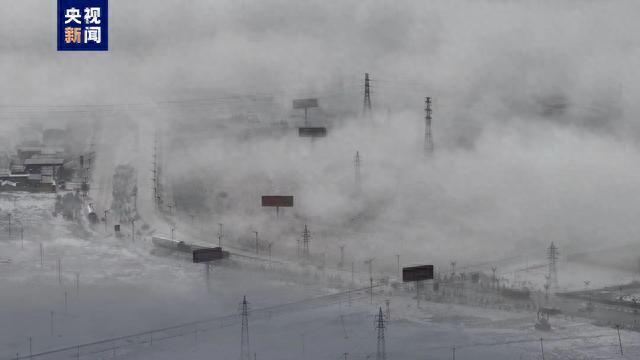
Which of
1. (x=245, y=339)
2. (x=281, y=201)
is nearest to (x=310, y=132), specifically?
(x=281, y=201)

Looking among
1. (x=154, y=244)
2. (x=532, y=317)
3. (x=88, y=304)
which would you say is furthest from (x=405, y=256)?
(x=88, y=304)

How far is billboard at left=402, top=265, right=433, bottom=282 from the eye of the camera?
2373 inches

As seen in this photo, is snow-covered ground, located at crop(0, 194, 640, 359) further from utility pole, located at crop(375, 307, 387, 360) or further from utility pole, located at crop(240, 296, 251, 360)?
utility pole, located at crop(375, 307, 387, 360)

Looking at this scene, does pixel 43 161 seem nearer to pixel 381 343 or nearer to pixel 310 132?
pixel 310 132

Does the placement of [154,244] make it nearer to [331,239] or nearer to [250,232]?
[250,232]

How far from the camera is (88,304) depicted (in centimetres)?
5556

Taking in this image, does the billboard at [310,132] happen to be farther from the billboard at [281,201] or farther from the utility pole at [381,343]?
the utility pole at [381,343]

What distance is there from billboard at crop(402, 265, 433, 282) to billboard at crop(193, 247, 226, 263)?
16.8 metres

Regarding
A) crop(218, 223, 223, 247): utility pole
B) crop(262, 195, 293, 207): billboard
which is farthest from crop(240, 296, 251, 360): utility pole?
crop(262, 195, 293, 207): billboard

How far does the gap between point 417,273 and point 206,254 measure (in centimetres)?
1862

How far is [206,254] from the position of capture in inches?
2581

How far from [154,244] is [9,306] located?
19.9 m

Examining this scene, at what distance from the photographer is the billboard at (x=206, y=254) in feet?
214

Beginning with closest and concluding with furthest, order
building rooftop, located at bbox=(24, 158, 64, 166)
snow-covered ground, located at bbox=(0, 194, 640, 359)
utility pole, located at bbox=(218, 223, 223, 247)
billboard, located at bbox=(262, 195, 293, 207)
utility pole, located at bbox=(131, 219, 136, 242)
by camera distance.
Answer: snow-covered ground, located at bbox=(0, 194, 640, 359) < utility pole, located at bbox=(218, 223, 223, 247) < utility pole, located at bbox=(131, 219, 136, 242) < billboard, located at bbox=(262, 195, 293, 207) < building rooftop, located at bbox=(24, 158, 64, 166)
